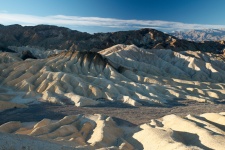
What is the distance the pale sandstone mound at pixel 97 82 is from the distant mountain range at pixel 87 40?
54.7 m

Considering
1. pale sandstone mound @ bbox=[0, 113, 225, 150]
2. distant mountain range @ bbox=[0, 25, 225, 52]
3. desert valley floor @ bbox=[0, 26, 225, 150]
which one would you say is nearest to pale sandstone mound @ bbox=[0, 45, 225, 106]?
desert valley floor @ bbox=[0, 26, 225, 150]

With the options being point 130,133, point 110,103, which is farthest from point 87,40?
point 130,133

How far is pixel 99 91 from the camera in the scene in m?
56.1

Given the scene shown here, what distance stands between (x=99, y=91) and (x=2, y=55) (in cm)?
4724

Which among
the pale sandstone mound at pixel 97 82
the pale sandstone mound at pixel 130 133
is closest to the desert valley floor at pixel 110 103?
the pale sandstone mound at pixel 130 133

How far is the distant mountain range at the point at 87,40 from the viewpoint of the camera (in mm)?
146250

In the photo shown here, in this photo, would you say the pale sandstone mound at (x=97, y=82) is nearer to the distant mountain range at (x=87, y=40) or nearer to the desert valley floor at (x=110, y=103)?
the desert valley floor at (x=110, y=103)

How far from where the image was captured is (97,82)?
6172 centimetres

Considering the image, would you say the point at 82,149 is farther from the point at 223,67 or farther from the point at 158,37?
the point at 158,37

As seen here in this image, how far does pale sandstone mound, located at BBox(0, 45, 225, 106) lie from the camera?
5422 centimetres

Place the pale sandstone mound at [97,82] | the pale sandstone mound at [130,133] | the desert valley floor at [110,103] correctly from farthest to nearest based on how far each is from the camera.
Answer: the pale sandstone mound at [97,82]
the desert valley floor at [110,103]
the pale sandstone mound at [130,133]

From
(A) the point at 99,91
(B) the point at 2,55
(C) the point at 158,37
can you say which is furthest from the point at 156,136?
(C) the point at 158,37

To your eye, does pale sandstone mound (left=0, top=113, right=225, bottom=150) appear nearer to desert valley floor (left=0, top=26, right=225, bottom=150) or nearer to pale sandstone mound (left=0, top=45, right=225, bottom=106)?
desert valley floor (left=0, top=26, right=225, bottom=150)

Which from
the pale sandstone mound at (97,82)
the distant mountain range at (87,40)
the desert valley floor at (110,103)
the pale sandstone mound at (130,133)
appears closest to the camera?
the pale sandstone mound at (130,133)
